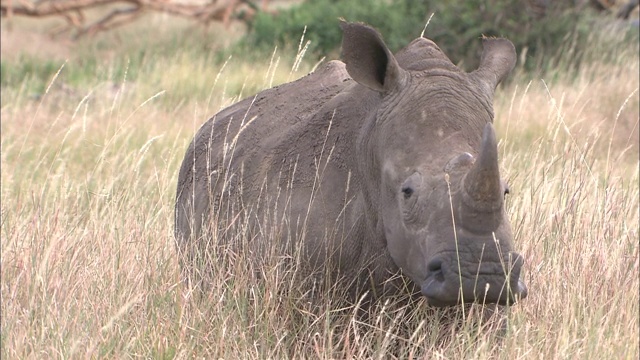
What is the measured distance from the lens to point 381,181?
433 centimetres

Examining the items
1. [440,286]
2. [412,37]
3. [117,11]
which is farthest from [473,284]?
[117,11]

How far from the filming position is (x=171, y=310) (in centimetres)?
463

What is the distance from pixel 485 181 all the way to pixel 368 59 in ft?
2.84

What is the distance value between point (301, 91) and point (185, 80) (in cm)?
792

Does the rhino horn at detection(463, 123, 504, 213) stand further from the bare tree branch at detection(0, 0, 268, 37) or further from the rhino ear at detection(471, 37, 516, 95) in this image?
the bare tree branch at detection(0, 0, 268, 37)

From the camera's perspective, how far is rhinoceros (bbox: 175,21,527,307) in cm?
381

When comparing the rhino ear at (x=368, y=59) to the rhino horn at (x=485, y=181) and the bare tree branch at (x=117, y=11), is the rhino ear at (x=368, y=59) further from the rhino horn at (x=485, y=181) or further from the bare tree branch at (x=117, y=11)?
the bare tree branch at (x=117, y=11)

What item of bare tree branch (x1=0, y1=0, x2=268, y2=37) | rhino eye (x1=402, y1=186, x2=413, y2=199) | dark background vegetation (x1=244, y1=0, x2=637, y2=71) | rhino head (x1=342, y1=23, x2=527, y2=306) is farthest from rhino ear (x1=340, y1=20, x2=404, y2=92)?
bare tree branch (x1=0, y1=0, x2=268, y2=37)

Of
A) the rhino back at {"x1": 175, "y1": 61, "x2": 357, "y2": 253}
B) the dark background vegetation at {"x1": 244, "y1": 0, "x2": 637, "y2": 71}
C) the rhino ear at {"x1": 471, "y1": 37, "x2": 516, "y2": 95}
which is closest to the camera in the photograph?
the rhino ear at {"x1": 471, "y1": 37, "x2": 516, "y2": 95}

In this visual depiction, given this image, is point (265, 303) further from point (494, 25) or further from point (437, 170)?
point (494, 25)

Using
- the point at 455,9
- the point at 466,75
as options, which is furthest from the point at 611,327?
the point at 455,9

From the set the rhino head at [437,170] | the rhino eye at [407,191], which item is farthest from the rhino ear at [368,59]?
the rhino eye at [407,191]

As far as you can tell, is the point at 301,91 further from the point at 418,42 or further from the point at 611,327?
the point at 611,327

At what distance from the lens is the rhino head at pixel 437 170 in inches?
149
